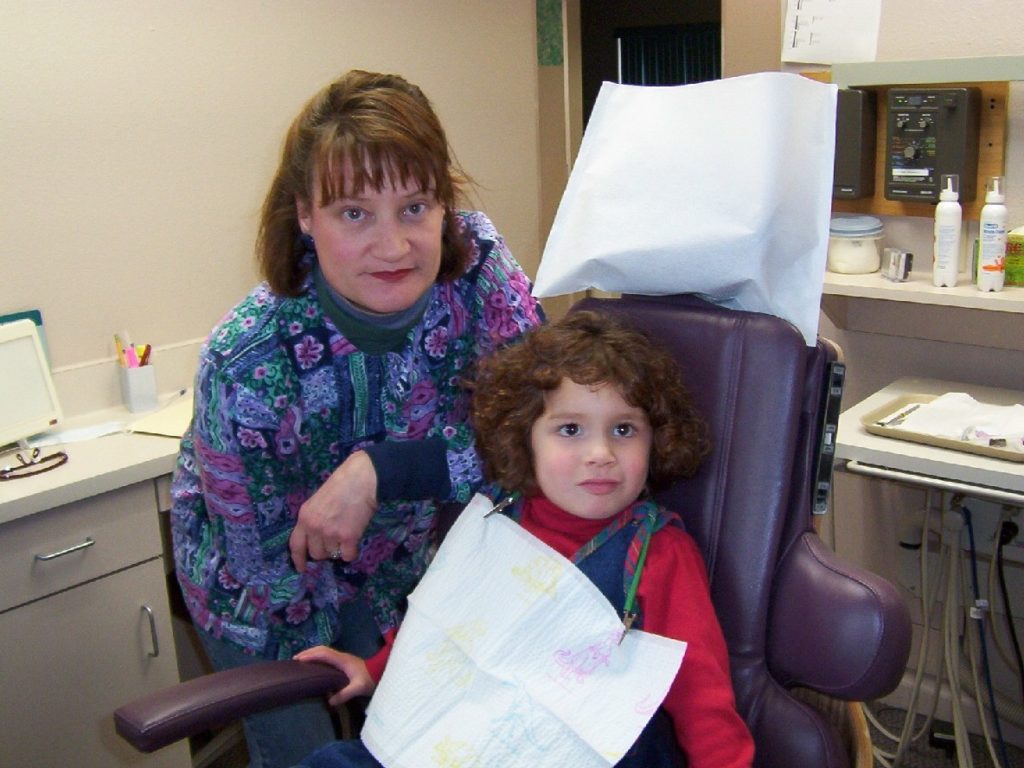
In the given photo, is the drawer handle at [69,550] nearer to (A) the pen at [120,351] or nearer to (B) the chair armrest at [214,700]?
(A) the pen at [120,351]

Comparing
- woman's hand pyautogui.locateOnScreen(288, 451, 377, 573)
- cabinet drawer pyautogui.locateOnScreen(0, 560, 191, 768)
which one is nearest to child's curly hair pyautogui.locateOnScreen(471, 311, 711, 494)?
woman's hand pyautogui.locateOnScreen(288, 451, 377, 573)

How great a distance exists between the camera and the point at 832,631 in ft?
3.87

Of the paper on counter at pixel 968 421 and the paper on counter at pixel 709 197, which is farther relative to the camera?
the paper on counter at pixel 968 421

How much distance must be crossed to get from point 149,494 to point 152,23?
1.00 metres

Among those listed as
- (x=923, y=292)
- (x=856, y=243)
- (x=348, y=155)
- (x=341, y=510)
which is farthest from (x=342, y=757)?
(x=856, y=243)

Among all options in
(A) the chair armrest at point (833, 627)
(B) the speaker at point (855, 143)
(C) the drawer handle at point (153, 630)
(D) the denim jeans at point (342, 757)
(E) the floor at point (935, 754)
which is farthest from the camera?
(E) the floor at point (935, 754)

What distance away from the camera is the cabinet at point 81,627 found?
1746 mm

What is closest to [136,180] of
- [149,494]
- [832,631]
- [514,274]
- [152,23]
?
[152,23]

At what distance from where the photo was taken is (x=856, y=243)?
223 cm

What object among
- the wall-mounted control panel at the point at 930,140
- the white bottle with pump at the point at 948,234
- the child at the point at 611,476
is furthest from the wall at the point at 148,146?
the white bottle with pump at the point at 948,234

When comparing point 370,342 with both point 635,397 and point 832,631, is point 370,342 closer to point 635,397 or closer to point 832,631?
point 635,397

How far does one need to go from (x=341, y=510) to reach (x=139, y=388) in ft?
3.50

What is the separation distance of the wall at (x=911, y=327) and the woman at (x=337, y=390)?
1.16m

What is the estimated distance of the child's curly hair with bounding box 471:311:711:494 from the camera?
129 centimetres
